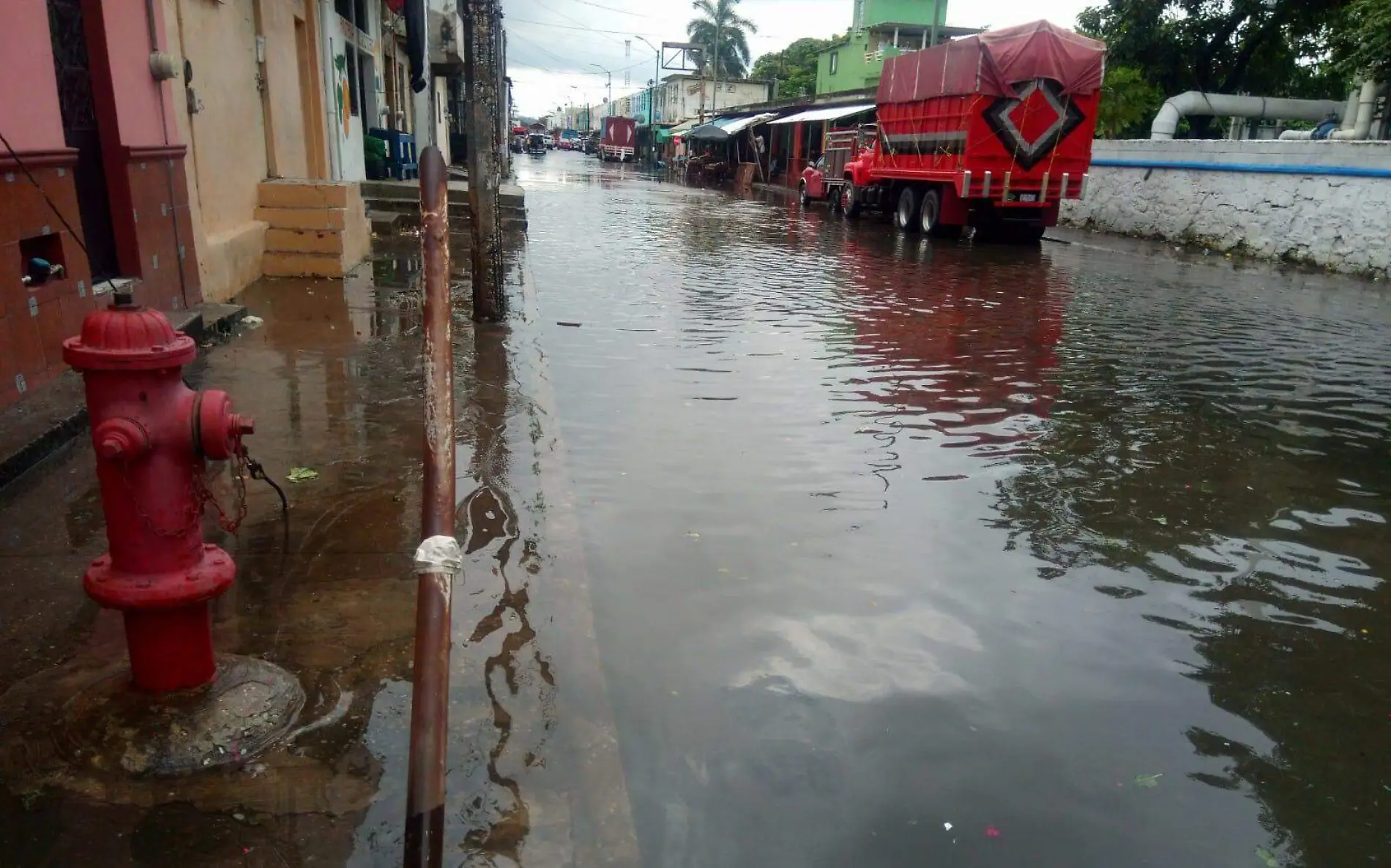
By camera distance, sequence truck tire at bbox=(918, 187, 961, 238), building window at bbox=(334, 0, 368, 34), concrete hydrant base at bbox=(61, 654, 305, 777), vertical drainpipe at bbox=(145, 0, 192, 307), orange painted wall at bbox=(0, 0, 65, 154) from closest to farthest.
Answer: concrete hydrant base at bbox=(61, 654, 305, 777), orange painted wall at bbox=(0, 0, 65, 154), vertical drainpipe at bbox=(145, 0, 192, 307), building window at bbox=(334, 0, 368, 34), truck tire at bbox=(918, 187, 961, 238)

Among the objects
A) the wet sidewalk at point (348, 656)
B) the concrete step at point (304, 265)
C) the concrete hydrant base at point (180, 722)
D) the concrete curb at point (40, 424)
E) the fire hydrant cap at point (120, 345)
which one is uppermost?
the fire hydrant cap at point (120, 345)

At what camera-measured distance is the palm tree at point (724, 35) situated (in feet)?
234

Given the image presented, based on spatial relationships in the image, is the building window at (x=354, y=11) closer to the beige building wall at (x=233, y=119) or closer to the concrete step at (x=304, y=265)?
the beige building wall at (x=233, y=119)

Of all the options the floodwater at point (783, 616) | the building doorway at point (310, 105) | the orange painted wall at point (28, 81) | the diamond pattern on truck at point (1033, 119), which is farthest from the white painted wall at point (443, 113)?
the orange painted wall at point (28, 81)

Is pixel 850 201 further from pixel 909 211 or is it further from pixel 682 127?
pixel 682 127

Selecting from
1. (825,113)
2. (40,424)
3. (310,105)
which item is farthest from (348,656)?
(825,113)

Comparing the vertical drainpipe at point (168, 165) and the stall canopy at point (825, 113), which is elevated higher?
the stall canopy at point (825, 113)

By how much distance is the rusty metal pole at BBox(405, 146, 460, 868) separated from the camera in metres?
1.85

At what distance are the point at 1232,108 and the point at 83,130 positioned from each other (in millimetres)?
28970

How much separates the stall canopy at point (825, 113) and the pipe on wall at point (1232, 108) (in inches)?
377

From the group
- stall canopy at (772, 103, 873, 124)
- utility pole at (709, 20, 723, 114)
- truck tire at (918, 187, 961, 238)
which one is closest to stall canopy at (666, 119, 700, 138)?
utility pole at (709, 20, 723, 114)

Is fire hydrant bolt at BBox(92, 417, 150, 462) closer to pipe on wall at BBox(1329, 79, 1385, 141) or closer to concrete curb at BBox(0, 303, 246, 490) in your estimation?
concrete curb at BBox(0, 303, 246, 490)

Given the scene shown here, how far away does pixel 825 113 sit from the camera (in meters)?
35.8

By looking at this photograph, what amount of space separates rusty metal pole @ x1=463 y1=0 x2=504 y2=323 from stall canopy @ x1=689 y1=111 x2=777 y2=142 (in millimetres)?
36694
